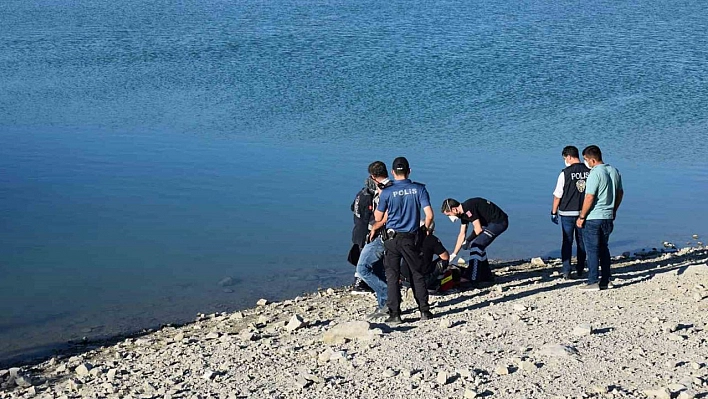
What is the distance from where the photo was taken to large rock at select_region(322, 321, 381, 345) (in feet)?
30.0

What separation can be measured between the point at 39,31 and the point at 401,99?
18577 mm

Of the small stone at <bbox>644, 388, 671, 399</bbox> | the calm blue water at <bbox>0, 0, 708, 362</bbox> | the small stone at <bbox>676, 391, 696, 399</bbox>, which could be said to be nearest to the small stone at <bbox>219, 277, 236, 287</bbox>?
the calm blue water at <bbox>0, 0, 708, 362</bbox>

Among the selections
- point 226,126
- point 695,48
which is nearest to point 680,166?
point 226,126

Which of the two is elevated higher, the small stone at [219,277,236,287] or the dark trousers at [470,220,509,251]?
the dark trousers at [470,220,509,251]

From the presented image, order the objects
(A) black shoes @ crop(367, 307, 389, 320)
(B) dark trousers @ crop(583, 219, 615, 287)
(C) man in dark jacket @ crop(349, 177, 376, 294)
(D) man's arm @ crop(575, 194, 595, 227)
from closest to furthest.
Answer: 1. (A) black shoes @ crop(367, 307, 389, 320)
2. (D) man's arm @ crop(575, 194, 595, 227)
3. (B) dark trousers @ crop(583, 219, 615, 287)
4. (C) man in dark jacket @ crop(349, 177, 376, 294)

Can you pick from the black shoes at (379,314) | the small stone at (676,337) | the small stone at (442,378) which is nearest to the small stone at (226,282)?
the black shoes at (379,314)

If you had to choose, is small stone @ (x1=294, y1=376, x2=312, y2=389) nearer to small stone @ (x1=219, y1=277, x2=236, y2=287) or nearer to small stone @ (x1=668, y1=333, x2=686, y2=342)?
small stone @ (x1=668, y1=333, x2=686, y2=342)

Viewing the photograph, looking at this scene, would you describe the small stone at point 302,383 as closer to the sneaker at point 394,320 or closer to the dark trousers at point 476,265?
the sneaker at point 394,320

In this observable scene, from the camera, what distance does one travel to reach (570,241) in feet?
39.4

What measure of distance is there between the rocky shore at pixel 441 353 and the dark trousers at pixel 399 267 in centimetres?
23

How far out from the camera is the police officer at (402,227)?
9.63 meters

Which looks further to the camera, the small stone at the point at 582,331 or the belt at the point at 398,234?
the belt at the point at 398,234

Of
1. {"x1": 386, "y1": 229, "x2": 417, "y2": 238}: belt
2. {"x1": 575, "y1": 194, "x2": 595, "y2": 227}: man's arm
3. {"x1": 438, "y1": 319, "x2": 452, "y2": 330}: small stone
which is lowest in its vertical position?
{"x1": 438, "y1": 319, "x2": 452, "y2": 330}: small stone

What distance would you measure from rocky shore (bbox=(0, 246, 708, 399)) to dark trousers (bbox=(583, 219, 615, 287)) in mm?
273
